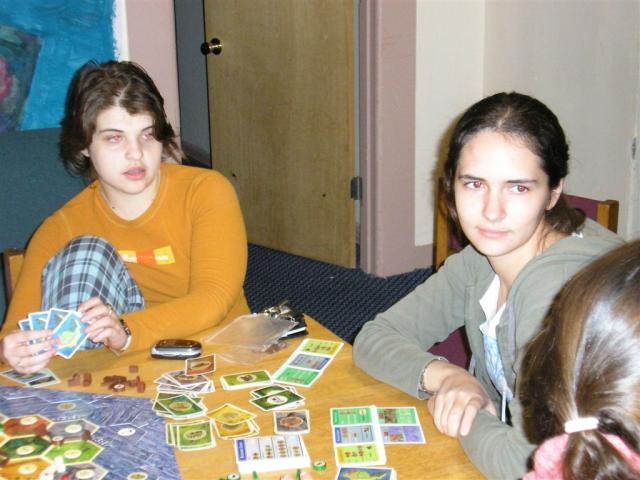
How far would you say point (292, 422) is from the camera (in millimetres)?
1346

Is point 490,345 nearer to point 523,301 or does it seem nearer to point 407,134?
point 523,301

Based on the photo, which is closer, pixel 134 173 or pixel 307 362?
pixel 307 362

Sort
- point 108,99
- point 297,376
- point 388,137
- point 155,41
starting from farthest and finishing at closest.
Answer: point 388,137 < point 155,41 < point 108,99 < point 297,376

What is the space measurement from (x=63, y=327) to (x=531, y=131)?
100cm

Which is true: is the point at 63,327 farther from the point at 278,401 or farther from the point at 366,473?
the point at 366,473

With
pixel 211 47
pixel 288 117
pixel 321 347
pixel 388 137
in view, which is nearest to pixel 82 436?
pixel 321 347

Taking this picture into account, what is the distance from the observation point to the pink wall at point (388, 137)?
150 inches

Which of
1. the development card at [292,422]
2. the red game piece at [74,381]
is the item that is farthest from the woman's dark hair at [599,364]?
the red game piece at [74,381]

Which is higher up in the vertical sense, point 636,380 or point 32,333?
point 636,380

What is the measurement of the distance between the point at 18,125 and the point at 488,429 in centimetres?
211

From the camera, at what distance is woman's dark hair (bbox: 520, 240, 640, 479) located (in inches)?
32.4

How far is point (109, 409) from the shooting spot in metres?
1.40

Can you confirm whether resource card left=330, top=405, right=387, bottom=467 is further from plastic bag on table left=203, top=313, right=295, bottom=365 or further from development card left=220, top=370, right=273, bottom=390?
plastic bag on table left=203, top=313, right=295, bottom=365

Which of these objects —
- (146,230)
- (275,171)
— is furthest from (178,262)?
(275,171)
